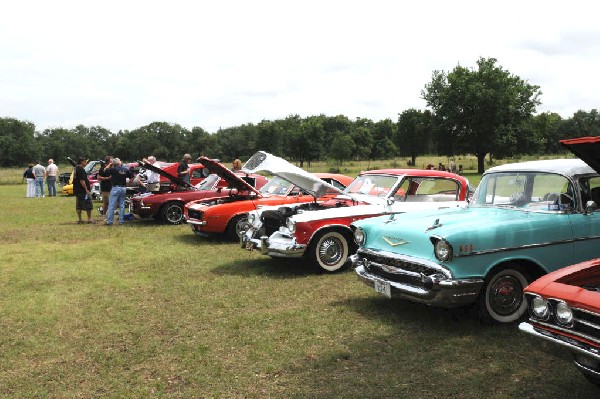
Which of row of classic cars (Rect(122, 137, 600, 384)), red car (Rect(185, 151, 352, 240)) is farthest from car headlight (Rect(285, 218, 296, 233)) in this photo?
red car (Rect(185, 151, 352, 240))

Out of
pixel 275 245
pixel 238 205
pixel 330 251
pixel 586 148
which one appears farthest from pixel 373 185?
pixel 586 148

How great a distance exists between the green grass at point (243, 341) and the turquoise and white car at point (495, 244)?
45 cm

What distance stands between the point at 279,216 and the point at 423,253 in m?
3.56

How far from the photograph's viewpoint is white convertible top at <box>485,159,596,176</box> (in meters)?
6.04

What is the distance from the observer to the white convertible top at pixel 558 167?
604 cm

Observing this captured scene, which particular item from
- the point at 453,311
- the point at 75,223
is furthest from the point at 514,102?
the point at 453,311

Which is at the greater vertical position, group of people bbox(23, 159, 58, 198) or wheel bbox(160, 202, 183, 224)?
group of people bbox(23, 159, 58, 198)

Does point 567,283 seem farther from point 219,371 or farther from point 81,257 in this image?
point 81,257

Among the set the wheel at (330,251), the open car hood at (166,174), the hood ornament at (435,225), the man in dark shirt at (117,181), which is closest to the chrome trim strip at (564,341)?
the hood ornament at (435,225)

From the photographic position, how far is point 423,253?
5.61m

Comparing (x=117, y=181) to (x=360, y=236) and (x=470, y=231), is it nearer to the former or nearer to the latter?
(x=360, y=236)

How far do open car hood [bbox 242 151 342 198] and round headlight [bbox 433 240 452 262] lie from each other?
3913 millimetres

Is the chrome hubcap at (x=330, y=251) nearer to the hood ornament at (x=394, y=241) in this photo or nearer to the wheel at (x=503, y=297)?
the hood ornament at (x=394, y=241)

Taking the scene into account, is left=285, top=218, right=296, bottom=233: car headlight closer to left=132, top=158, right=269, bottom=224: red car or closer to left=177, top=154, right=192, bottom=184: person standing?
left=132, top=158, right=269, bottom=224: red car
